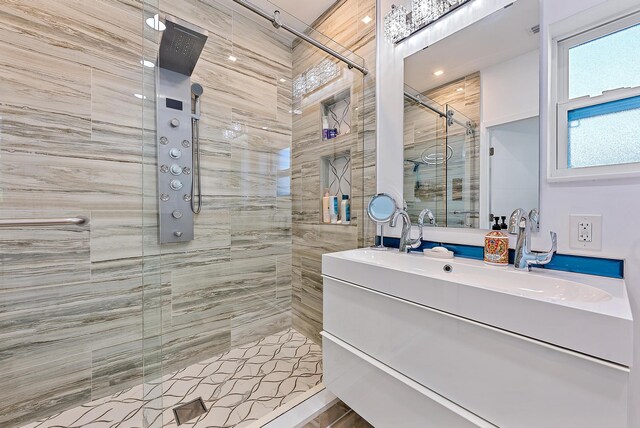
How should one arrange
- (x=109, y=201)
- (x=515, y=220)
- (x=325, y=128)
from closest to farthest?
1. (x=515, y=220)
2. (x=109, y=201)
3. (x=325, y=128)

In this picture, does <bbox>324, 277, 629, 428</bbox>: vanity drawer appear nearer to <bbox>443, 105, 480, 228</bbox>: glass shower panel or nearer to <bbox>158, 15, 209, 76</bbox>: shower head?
<bbox>443, 105, 480, 228</bbox>: glass shower panel

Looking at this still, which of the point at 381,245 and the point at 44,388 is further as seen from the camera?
the point at 381,245

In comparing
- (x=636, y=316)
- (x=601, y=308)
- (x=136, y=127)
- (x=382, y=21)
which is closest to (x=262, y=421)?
(x=601, y=308)

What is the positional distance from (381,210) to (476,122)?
25.4 inches

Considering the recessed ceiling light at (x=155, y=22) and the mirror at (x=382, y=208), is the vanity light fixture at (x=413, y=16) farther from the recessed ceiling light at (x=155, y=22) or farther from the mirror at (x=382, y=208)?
the recessed ceiling light at (x=155, y=22)

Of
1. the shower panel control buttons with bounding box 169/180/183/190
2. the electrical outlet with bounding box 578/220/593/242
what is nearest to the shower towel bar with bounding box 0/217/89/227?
the shower panel control buttons with bounding box 169/180/183/190

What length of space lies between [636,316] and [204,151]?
2.03 metres

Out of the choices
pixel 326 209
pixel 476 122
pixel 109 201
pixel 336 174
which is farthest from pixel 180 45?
pixel 476 122

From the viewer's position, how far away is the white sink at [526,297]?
60cm

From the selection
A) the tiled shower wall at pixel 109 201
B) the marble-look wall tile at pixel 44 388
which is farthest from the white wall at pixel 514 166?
the marble-look wall tile at pixel 44 388

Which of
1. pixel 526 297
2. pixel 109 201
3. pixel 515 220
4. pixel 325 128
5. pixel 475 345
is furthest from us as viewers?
pixel 325 128

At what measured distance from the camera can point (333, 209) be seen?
187 centimetres

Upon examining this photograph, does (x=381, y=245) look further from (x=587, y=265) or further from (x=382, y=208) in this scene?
(x=587, y=265)

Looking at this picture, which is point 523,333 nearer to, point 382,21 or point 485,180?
point 485,180
